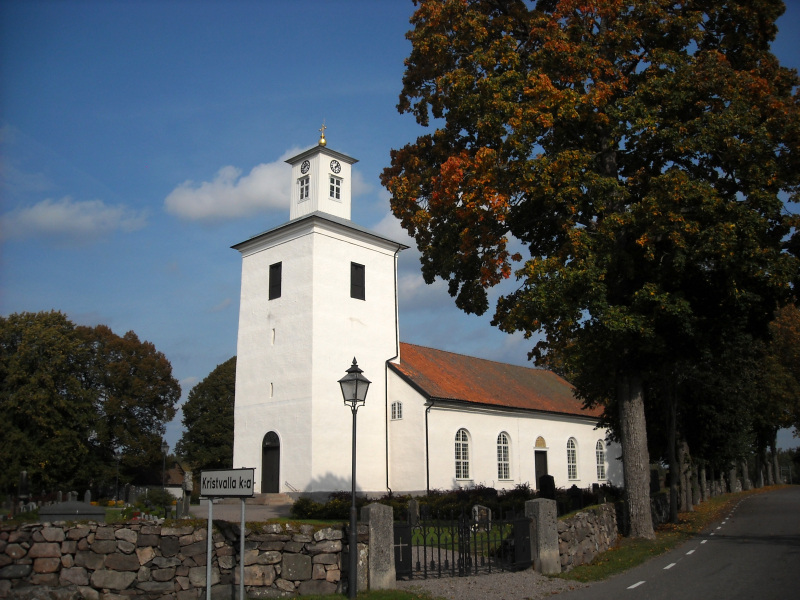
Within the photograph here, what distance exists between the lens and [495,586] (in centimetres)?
1095

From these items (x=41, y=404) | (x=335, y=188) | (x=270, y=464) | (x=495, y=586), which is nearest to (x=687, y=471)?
(x=270, y=464)

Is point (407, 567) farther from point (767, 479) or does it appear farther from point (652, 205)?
point (767, 479)

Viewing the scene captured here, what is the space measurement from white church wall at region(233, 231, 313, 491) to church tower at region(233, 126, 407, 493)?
5cm

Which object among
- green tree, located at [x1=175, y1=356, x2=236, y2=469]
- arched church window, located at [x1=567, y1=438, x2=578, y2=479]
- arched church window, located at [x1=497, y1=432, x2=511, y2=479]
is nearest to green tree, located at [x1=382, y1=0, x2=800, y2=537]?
arched church window, located at [x1=497, y1=432, x2=511, y2=479]

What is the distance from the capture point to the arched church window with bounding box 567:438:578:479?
38219mm

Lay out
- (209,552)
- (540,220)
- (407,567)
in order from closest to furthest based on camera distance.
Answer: (209,552) < (407,567) < (540,220)

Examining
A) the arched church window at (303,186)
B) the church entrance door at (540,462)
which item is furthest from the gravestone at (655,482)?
the arched church window at (303,186)

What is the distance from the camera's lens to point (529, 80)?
14.6 meters

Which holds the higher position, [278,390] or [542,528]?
[278,390]

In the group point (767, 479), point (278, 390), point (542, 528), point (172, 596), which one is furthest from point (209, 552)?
point (767, 479)

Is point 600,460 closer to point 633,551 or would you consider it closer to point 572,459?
point 572,459

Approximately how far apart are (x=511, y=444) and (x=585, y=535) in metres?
20.5

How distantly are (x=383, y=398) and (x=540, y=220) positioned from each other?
16.3m

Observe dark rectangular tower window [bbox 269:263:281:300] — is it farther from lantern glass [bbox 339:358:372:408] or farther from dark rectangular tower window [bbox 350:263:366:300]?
lantern glass [bbox 339:358:372:408]
